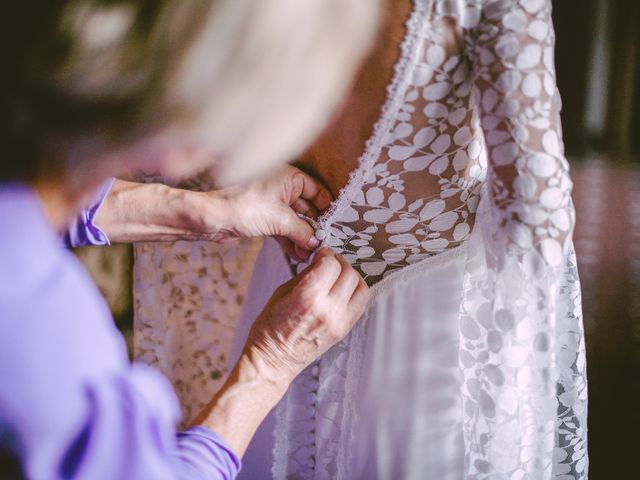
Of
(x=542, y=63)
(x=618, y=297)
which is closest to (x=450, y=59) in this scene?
(x=542, y=63)

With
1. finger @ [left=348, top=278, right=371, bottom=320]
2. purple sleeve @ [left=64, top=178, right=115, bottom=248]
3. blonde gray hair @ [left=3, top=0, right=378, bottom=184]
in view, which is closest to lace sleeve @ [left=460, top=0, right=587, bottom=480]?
finger @ [left=348, top=278, right=371, bottom=320]

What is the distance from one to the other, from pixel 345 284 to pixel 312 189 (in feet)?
0.52

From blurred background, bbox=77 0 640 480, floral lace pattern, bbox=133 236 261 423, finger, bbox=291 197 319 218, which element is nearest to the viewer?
finger, bbox=291 197 319 218

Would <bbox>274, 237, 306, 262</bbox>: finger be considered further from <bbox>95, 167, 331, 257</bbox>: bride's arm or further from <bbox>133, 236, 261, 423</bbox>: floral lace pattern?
<bbox>133, 236, 261, 423</bbox>: floral lace pattern

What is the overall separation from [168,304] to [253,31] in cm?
84

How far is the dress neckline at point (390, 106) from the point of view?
0.73 meters

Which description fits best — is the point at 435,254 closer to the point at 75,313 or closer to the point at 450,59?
the point at 450,59

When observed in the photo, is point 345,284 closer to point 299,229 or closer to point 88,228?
point 299,229

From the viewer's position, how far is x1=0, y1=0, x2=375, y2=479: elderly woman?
1.57 feet

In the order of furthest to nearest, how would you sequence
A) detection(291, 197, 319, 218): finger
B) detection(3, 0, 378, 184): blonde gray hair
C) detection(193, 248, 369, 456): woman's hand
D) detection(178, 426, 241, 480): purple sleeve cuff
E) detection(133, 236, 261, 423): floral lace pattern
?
detection(133, 236, 261, 423): floral lace pattern, detection(291, 197, 319, 218): finger, detection(193, 248, 369, 456): woman's hand, detection(178, 426, 241, 480): purple sleeve cuff, detection(3, 0, 378, 184): blonde gray hair

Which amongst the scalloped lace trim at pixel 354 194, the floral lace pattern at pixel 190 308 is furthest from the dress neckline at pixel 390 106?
the floral lace pattern at pixel 190 308

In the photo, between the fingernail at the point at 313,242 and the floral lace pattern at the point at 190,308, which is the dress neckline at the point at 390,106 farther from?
the floral lace pattern at the point at 190,308

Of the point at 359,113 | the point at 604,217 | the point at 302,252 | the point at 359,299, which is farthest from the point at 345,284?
the point at 604,217

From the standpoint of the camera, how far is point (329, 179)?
3.08 ft
